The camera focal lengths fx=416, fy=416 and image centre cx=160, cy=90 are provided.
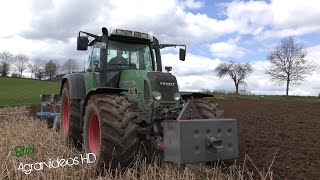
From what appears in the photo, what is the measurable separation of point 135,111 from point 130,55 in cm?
161

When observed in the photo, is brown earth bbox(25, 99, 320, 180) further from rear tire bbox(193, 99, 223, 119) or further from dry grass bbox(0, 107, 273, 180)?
rear tire bbox(193, 99, 223, 119)

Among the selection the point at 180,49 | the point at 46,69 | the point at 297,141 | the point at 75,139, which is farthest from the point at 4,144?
the point at 46,69

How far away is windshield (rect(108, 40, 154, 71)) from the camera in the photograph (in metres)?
8.24

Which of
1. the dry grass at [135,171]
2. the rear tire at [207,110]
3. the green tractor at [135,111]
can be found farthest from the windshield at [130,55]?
the dry grass at [135,171]

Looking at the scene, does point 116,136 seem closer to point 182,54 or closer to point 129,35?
point 129,35

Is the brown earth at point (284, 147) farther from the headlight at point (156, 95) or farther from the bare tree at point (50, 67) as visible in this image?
the bare tree at point (50, 67)

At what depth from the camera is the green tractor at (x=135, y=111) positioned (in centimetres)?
576

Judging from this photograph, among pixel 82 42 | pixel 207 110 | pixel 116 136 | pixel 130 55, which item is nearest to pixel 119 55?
pixel 130 55

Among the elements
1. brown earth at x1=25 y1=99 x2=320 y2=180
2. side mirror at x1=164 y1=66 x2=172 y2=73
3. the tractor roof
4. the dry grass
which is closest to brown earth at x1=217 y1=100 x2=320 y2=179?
brown earth at x1=25 y1=99 x2=320 y2=180

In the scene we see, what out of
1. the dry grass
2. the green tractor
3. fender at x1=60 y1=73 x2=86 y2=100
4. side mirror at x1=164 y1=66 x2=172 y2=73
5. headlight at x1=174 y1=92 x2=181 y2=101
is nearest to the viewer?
the green tractor

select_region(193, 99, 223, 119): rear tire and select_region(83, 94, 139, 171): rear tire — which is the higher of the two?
select_region(193, 99, 223, 119): rear tire

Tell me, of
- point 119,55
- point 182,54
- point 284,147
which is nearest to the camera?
point 119,55

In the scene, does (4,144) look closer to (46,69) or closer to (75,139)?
(75,139)

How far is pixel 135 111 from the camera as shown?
7.18 metres
